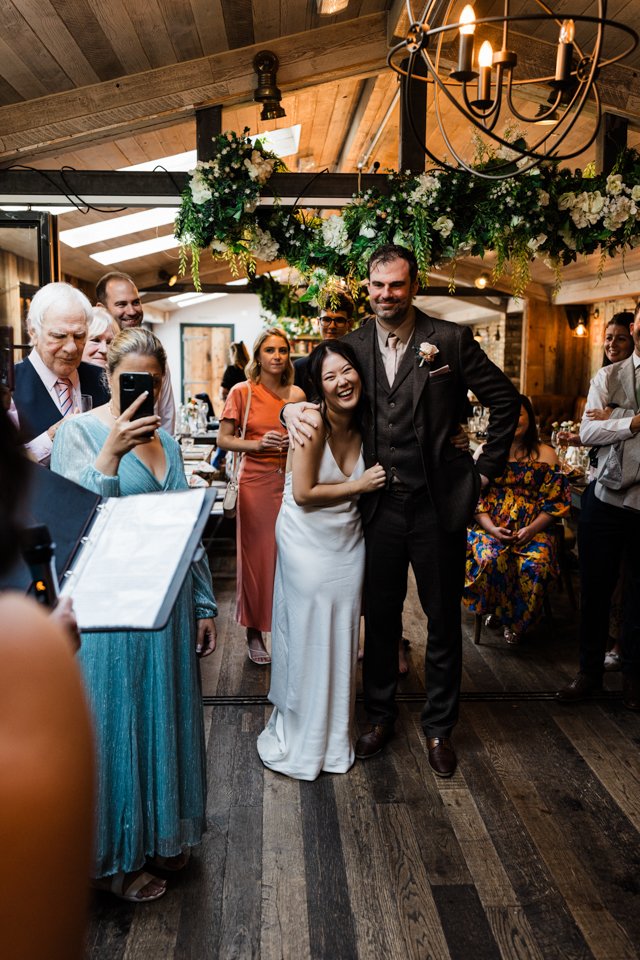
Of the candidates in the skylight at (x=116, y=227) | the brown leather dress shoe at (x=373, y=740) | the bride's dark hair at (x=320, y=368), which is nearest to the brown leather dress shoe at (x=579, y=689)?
the brown leather dress shoe at (x=373, y=740)

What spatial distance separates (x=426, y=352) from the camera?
2.66 meters

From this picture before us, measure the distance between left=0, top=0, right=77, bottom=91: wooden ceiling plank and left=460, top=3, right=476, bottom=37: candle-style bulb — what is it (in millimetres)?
2075

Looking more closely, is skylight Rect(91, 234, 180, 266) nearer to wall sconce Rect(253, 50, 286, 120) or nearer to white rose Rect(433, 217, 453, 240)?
wall sconce Rect(253, 50, 286, 120)

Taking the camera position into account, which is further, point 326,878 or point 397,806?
point 397,806

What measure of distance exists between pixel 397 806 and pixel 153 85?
3645 millimetres

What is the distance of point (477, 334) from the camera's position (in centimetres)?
1395

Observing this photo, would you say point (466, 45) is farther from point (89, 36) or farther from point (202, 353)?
point (202, 353)

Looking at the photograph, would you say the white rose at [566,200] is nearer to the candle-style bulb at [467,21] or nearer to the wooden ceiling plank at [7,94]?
Result: the candle-style bulb at [467,21]

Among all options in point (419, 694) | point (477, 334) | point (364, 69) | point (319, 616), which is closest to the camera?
point (319, 616)

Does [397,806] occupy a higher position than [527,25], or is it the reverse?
[527,25]

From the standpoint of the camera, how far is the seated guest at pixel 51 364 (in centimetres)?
261

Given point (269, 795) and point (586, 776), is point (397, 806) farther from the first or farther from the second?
point (586, 776)

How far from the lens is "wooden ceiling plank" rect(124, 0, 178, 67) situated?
3.44 metres

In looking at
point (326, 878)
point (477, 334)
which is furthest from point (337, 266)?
point (477, 334)
